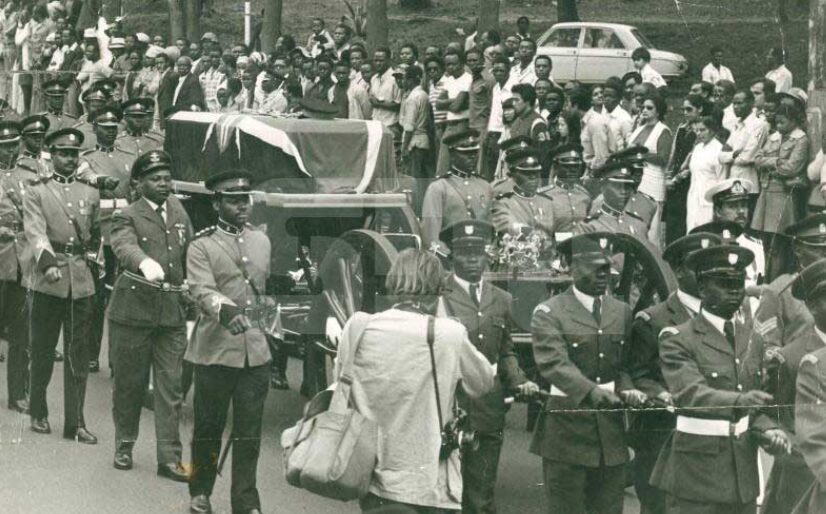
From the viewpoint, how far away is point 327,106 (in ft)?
37.9

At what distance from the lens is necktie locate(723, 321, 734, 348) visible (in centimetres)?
639

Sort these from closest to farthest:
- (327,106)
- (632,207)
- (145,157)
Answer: (145,157), (632,207), (327,106)

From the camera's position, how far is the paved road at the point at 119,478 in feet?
26.0

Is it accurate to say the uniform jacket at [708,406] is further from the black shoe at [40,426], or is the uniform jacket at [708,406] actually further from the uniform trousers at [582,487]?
the black shoe at [40,426]

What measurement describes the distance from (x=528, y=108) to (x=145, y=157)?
6.13 m

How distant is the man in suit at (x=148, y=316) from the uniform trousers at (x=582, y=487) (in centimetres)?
264

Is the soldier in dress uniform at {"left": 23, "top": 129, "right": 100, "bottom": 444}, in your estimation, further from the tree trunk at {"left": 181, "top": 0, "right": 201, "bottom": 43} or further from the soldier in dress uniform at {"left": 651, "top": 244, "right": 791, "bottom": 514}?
the tree trunk at {"left": 181, "top": 0, "right": 201, "bottom": 43}

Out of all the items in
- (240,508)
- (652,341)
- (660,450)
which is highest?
(652,341)

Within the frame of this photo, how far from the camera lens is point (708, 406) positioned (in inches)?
246

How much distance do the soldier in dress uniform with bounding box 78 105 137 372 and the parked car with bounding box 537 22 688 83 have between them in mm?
10405

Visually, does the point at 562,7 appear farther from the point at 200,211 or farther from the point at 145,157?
the point at 145,157

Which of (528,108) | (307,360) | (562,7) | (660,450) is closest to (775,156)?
(528,108)

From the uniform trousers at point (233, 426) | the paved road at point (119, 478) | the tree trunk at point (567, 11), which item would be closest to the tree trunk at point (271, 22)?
the tree trunk at point (567, 11)

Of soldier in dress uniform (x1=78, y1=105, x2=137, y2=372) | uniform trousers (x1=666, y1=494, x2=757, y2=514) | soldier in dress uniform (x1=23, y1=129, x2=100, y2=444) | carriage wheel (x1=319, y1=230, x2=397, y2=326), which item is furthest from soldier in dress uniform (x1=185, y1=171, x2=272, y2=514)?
soldier in dress uniform (x1=78, y1=105, x2=137, y2=372)
